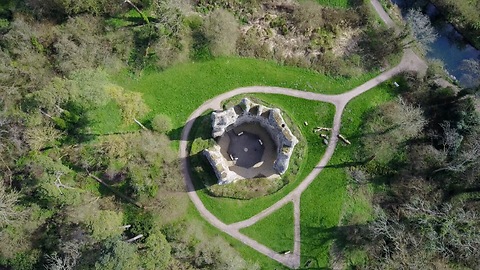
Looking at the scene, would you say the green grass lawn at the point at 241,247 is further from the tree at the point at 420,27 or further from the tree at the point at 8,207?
the tree at the point at 420,27

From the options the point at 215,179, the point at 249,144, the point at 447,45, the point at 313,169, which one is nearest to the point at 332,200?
the point at 313,169

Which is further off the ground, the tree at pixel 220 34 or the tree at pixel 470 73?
the tree at pixel 470 73

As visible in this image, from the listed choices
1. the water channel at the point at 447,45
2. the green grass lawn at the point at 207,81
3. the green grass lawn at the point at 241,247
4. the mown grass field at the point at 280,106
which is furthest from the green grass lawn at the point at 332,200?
the water channel at the point at 447,45

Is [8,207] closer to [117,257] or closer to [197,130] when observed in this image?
[117,257]

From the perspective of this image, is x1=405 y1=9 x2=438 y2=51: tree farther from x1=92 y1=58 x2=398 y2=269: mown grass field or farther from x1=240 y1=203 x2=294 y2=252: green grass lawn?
x1=240 y1=203 x2=294 y2=252: green grass lawn

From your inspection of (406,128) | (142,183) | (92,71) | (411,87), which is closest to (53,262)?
(142,183)

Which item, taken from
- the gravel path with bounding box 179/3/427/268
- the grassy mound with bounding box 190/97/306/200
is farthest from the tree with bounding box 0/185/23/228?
the grassy mound with bounding box 190/97/306/200
